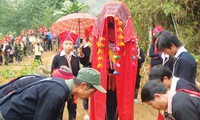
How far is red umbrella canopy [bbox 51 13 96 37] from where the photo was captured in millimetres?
5219

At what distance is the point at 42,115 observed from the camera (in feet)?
7.39

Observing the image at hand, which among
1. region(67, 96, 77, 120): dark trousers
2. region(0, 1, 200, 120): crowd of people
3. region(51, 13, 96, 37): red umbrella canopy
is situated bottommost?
region(67, 96, 77, 120): dark trousers

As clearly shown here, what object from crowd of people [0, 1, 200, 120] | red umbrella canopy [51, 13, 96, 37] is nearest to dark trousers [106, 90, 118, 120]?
crowd of people [0, 1, 200, 120]

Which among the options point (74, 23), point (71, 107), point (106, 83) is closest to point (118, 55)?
point (106, 83)

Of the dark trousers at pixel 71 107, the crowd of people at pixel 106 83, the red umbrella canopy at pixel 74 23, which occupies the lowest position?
the dark trousers at pixel 71 107

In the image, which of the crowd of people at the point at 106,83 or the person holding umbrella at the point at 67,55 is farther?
the person holding umbrella at the point at 67,55

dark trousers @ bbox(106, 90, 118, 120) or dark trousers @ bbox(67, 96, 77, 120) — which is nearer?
dark trousers @ bbox(106, 90, 118, 120)

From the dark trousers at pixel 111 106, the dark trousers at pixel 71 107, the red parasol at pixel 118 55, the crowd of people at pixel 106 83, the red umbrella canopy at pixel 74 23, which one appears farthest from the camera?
the red umbrella canopy at pixel 74 23

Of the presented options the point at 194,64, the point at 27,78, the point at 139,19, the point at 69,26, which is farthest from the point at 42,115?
the point at 139,19

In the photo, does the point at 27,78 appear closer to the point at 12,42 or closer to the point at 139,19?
the point at 139,19

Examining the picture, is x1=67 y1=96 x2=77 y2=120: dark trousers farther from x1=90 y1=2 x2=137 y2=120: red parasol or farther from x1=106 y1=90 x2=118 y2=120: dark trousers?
x1=106 y1=90 x2=118 y2=120: dark trousers

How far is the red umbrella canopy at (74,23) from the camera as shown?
5219 mm

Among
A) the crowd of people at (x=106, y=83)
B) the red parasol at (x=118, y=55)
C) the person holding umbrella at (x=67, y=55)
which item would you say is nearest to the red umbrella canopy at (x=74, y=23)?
the crowd of people at (x=106, y=83)

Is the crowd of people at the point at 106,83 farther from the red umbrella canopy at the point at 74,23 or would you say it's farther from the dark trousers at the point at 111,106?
the red umbrella canopy at the point at 74,23
